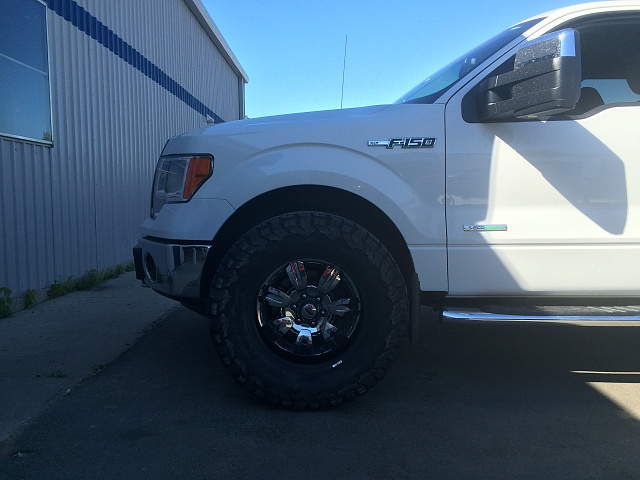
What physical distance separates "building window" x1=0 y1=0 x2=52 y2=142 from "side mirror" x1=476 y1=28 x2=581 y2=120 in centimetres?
451

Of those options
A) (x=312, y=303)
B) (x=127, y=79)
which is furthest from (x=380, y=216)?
(x=127, y=79)

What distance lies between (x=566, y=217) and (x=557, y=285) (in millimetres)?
383

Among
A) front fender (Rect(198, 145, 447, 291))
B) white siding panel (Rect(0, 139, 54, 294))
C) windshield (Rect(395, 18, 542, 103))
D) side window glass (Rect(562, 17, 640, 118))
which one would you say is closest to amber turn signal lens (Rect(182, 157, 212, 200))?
front fender (Rect(198, 145, 447, 291))

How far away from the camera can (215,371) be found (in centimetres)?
366

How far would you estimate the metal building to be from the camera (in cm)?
525

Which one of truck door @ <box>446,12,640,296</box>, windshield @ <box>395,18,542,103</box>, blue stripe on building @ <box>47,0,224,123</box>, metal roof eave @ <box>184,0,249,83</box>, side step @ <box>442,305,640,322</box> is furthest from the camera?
metal roof eave @ <box>184,0,249,83</box>

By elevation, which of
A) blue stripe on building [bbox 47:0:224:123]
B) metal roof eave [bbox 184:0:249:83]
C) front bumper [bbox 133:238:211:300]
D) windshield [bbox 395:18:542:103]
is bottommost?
front bumper [bbox 133:238:211:300]

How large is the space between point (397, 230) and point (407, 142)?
50cm

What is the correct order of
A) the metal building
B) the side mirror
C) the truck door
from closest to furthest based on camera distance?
1. the side mirror
2. the truck door
3. the metal building

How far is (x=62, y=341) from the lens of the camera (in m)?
4.30

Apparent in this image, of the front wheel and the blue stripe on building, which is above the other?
the blue stripe on building

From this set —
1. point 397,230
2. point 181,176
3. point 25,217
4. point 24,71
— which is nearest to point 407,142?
point 397,230

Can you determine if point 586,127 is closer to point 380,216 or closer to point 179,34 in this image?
point 380,216

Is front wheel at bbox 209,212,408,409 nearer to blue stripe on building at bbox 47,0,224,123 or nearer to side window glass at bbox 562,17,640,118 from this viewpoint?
side window glass at bbox 562,17,640,118
